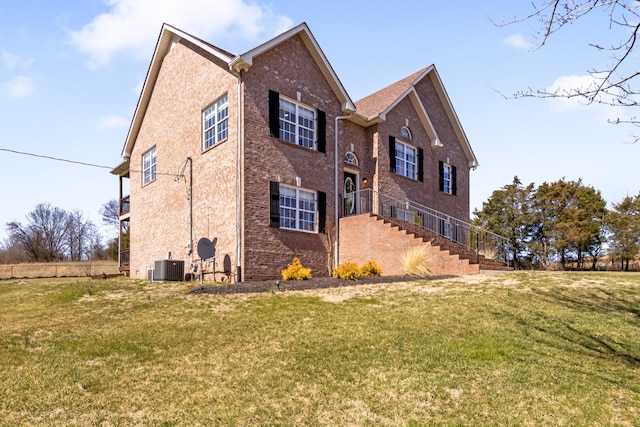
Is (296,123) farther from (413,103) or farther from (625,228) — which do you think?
(625,228)

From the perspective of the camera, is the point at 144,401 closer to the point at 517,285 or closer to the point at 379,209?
the point at 517,285

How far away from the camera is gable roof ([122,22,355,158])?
48.3 ft

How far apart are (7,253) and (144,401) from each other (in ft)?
230

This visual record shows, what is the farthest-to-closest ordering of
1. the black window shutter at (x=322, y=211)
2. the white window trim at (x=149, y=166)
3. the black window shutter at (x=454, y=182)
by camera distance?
1. the black window shutter at (x=454, y=182)
2. the white window trim at (x=149, y=166)
3. the black window shutter at (x=322, y=211)

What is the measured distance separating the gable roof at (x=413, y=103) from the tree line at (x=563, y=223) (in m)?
14.2

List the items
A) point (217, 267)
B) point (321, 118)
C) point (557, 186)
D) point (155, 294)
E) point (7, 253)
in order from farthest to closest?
point (7, 253) < point (557, 186) < point (321, 118) < point (217, 267) < point (155, 294)

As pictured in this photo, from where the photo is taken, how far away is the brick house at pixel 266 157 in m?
14.8

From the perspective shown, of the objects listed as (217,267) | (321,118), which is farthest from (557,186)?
(217,267)

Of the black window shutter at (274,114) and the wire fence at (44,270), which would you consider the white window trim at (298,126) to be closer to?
the black window shutter at (274,114)

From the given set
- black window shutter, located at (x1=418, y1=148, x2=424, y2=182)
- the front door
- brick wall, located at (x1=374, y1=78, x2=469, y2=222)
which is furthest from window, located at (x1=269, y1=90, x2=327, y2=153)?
black window shutter, located at (x1=418, y1=148, x2=424, y2=182)

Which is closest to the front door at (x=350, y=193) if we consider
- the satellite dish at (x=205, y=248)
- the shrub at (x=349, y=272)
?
the shrub at (x=349, y=272)

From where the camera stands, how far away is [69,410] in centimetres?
464

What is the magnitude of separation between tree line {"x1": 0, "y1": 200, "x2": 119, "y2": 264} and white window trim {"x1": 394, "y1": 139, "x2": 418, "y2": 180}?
166 ft

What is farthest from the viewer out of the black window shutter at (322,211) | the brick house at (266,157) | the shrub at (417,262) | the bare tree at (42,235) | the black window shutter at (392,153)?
the bare tree at (42,235)
